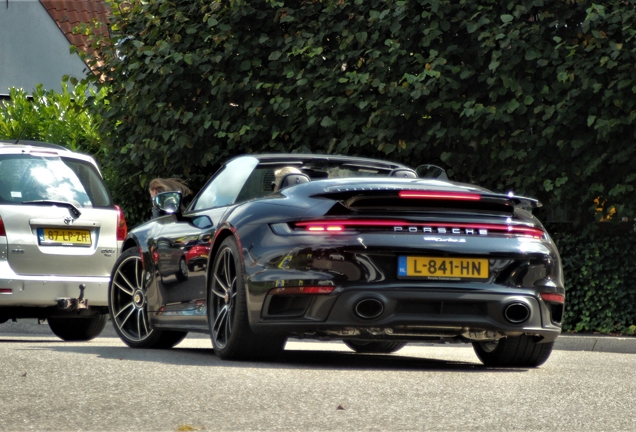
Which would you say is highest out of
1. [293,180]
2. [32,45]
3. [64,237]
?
[293,180]

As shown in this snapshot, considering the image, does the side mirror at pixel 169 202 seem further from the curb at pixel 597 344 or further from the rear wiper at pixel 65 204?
the curb at pixel 597 344

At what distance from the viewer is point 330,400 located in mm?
6152

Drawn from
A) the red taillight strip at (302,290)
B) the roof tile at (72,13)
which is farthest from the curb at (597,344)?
the roof tile at (72,13)

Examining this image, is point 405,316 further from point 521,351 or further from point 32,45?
point 32,45

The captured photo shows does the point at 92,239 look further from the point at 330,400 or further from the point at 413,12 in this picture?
the point at 330,400

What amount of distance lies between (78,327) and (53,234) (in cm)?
149

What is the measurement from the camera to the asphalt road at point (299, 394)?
18.0ft

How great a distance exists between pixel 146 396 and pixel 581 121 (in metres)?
8.09

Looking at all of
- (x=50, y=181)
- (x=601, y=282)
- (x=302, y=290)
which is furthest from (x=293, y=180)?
(x=601, y=282)

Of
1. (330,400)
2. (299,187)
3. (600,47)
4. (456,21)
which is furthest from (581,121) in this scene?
(330,400)

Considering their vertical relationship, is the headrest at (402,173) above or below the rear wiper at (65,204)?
above

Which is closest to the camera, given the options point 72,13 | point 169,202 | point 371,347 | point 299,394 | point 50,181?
point 299,394

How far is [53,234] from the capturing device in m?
12.0

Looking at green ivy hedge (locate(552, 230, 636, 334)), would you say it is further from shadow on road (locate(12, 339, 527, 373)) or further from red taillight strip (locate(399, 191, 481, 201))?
red taillight strip (locate(399, 191, 481, 201))
